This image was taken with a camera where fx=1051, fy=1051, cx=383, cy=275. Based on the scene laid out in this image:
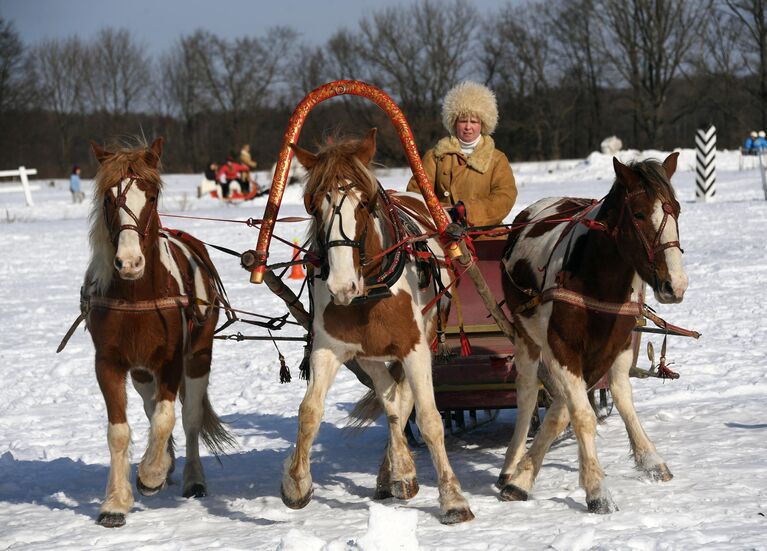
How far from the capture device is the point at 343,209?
5.11 metres

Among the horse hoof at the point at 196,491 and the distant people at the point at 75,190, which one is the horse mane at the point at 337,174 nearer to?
the horse hoof at the point at 196,491

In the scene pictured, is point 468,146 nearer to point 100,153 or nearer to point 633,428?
point 633,428

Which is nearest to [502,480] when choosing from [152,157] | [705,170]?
[152,157]

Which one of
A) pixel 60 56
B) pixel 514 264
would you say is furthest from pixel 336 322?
pixel 60 56

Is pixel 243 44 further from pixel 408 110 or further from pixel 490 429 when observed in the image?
pixel 490 429

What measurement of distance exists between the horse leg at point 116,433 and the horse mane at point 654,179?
294cm

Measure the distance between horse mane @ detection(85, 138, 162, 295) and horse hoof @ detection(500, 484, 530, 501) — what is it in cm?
244

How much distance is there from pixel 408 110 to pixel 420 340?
4990cm

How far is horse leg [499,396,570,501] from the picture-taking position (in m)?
5.67

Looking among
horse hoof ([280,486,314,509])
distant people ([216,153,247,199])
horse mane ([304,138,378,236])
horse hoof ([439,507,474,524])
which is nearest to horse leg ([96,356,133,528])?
horse hoof ([280,486,314,509])

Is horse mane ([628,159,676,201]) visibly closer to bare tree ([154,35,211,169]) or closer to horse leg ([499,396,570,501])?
horse leg ([499,396,570,501])

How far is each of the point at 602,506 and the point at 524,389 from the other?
123 cm

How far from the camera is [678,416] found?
24.4ft

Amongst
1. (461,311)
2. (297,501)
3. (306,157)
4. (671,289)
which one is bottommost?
(297,501)
